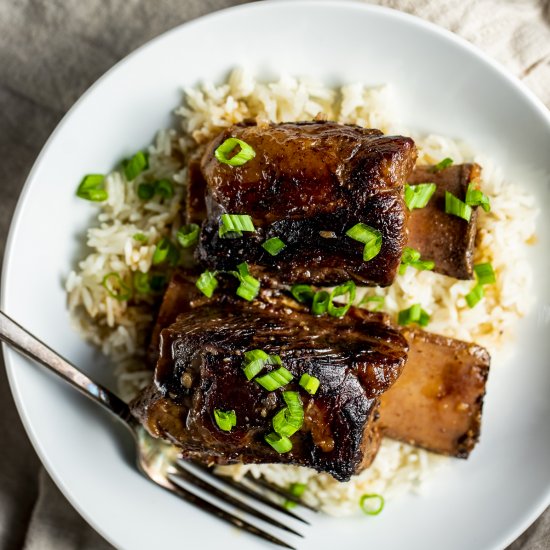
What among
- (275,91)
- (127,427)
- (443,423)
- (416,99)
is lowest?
(127,427)

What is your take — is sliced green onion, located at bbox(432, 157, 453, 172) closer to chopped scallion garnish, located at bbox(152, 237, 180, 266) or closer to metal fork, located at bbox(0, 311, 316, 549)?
chopped scallion garnish, located at bbox(152, 237, 180, 266)

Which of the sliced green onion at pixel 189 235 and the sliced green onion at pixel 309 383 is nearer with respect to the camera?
the sliced green onion at pixel 309 383

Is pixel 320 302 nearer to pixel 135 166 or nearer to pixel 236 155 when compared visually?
pixel 236 155

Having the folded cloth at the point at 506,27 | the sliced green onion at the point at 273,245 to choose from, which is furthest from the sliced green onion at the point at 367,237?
the folded cloth at the point at 506,27

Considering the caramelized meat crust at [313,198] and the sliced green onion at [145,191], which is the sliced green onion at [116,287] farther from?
the caramelized meat crust at [313,198]

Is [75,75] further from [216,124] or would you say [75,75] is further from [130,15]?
[216,124]

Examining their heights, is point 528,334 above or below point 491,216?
below

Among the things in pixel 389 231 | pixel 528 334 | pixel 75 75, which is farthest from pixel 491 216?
pixel 75 75
